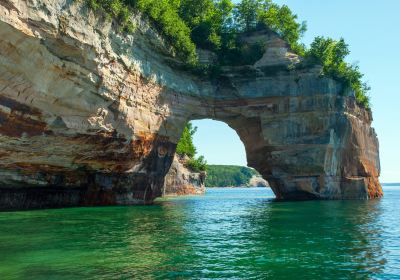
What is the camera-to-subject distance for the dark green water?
9883 millimetres

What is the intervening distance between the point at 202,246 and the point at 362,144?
3362 cm

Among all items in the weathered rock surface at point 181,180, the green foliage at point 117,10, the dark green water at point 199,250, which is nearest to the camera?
the dark green water at point 199,250

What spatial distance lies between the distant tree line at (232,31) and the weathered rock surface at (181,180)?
27.9 m

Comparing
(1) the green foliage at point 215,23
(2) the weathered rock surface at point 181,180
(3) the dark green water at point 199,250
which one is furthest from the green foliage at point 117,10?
(2) the weathered rock surface at point 181,180

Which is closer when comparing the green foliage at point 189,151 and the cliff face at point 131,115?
the cliff face at point 131,115

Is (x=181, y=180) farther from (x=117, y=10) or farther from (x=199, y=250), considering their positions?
(x=199, y=250)

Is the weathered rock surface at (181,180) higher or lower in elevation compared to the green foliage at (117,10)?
lower

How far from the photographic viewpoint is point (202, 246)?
1355 centimetres

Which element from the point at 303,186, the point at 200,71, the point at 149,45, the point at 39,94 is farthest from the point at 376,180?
the point at 39,94

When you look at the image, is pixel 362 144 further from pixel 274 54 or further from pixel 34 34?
pixel 34 34

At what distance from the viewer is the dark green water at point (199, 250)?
9.88m

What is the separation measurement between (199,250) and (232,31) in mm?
34098

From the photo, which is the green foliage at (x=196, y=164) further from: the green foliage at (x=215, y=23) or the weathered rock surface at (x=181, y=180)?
the green foliage at (x=215, y=23)

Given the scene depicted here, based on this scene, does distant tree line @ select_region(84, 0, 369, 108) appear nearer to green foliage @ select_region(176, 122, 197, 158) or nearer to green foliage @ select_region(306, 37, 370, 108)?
green foliage @ select_region(306, 37, 370, 108)
